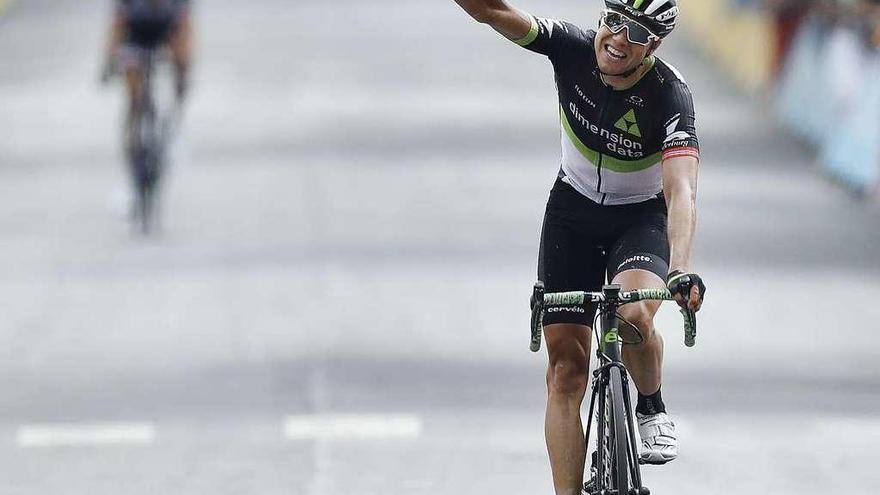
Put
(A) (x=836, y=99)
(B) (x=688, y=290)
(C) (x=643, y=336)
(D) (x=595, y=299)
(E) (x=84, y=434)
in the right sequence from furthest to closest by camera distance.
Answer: (A) (x=836, y=99) → (E) (x=84, y=434) → (C) (x=643, y=336) → (D) (x=595, y=299) → (B) (x=688, y=290)

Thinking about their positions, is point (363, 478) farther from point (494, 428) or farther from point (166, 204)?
point (166, 204)

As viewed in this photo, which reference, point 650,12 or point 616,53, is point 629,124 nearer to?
point 616,53

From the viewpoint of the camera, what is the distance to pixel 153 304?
16969mm

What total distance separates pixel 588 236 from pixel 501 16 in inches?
36.9

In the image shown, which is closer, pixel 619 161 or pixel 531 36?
pixel 531 36

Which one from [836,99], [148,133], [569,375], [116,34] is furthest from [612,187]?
[836,99]

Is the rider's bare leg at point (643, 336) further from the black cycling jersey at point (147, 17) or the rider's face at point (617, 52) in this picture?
the black cycling jersey at point (147, 17)

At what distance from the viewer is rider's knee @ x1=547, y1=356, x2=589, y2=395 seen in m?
9.44

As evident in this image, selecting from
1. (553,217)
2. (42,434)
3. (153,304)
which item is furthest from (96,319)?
(553,217)

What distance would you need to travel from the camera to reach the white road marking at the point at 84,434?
12484mm

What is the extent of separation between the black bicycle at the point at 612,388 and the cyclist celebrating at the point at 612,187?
209 mm

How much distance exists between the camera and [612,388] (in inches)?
350

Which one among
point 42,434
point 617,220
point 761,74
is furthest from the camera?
point 761,74

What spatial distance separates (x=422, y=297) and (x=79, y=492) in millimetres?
6319
